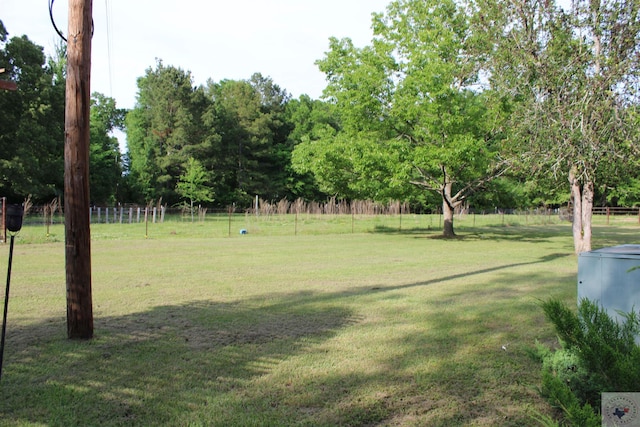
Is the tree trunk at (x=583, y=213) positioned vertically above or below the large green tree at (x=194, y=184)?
below

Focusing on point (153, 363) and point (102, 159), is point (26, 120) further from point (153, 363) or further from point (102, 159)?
point (153, 363)

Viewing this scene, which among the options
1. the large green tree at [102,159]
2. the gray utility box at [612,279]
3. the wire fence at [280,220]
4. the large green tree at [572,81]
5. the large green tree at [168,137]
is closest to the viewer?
the gray utility box at [612,279]

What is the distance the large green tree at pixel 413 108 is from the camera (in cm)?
2009

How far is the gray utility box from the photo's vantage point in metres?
4.09

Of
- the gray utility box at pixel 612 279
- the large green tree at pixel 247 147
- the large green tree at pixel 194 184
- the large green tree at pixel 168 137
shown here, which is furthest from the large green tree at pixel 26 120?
the gray utility box at pixel 612 279

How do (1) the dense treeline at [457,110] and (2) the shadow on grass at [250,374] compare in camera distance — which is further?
(1) the dense treeline at [457,110]

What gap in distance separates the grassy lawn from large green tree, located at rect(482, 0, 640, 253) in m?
3.37

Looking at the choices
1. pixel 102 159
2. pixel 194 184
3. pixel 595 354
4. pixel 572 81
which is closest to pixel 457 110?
pixel 572 81

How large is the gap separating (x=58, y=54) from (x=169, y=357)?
55871 millimetres

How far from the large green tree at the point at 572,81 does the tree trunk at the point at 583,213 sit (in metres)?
0.39

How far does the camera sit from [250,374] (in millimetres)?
4691

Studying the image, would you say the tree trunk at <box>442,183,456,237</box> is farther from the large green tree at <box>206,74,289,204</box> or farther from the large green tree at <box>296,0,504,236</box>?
the large green tree at <box>206,74,289,204</box>

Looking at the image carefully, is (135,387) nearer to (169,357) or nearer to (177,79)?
(169,357)

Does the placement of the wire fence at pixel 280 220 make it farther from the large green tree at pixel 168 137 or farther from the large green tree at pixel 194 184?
the large green tree at pixel 168 137
